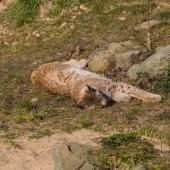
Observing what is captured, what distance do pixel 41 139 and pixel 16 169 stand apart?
0.95m

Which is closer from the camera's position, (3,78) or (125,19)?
(3,78)

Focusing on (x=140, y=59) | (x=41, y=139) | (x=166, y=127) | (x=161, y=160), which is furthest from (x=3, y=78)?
(x=161, y=160)

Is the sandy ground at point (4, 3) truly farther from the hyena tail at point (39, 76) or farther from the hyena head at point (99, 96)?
the hyena head at point (99, 96)

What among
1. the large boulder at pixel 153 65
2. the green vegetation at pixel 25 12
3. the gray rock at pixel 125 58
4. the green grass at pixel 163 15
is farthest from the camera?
the green vegetation at pixel 25 12

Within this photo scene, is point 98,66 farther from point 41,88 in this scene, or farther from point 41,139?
point 41,139

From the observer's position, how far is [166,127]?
892 centimetres

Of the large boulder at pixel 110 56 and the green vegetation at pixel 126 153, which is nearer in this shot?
the green vegetation at pixel 126 153

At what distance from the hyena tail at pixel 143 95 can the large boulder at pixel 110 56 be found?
1428 millimetres

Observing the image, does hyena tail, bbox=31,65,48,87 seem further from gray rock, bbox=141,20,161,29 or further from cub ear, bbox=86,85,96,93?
gray rock, bbox=141,20,161,29

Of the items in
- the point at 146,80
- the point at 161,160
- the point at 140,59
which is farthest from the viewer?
the point at 140,59

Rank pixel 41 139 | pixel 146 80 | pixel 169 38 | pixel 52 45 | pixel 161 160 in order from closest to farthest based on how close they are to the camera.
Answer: pixel 161 160
pixel 41 139
pixel 146 80
pixel 169 38
pixel 52 45

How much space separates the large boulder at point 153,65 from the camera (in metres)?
10.9

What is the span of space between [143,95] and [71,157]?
8.76 feet

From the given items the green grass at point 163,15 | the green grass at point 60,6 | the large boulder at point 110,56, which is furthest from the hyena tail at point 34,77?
the green grass at point 60,6
